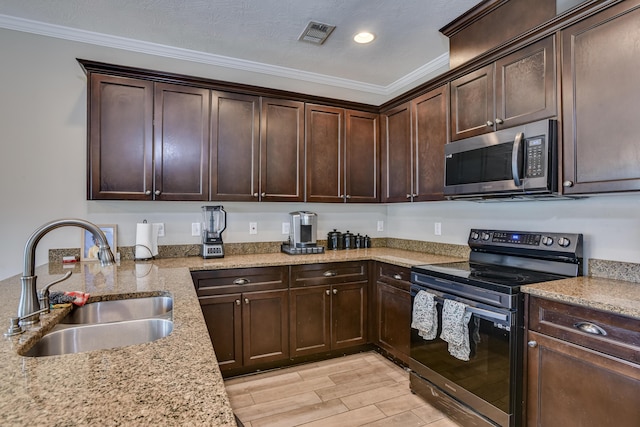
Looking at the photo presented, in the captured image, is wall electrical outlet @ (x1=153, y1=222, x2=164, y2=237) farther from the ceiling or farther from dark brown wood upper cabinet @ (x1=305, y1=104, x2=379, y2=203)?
the ceiling

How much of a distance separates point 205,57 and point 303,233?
1820mm

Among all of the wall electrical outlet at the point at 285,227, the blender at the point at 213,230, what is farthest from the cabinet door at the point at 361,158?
the blender at the point at 213,230

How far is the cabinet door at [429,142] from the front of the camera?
2701 millimetres

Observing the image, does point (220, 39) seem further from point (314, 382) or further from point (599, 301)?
point (599, 301)

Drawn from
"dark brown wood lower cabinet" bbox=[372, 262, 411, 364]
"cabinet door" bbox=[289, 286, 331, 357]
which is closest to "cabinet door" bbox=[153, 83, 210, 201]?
"cabinet door" bbox=[289, 286, 331, 357]

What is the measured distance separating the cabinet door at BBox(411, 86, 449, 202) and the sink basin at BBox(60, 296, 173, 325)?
2117mm

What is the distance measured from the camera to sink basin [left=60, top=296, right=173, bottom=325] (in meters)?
1.50

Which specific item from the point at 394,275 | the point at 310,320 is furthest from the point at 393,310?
the point at 310,320

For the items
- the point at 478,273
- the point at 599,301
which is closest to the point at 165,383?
the point at 599,301

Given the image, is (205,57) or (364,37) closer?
(364,37)

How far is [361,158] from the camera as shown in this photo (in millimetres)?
3391

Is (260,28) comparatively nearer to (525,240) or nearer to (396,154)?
(396,154)

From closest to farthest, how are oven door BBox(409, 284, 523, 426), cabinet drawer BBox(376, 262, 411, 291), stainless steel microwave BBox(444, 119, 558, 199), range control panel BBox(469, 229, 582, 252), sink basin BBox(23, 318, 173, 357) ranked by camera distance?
sink basin BBox(23, 318, 173, 357)
oven door BBox(409, 284, 523, 426)
stainless steel microwave BBox(444, 119, 558, 199)
range control panel BBox(469, 229, 582, 252)
cabinet drawer BBox(376, 262, 411, 291)

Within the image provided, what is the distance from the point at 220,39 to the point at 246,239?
5.65ft
